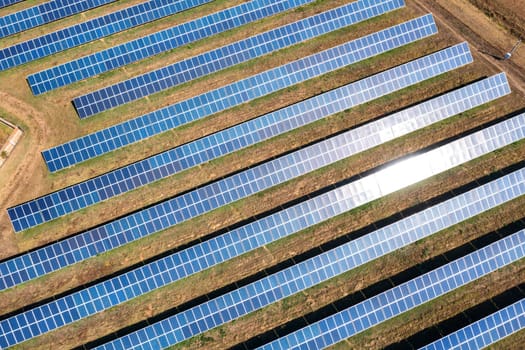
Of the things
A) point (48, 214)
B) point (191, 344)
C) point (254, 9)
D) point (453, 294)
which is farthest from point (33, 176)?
point (453, 294)

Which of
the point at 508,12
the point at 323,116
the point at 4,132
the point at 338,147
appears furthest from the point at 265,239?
the point at 508,12

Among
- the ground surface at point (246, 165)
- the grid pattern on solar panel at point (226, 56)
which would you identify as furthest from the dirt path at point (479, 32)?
the grid pattern on solar panel at point (226, 56)

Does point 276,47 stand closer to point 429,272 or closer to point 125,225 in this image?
point 125,225

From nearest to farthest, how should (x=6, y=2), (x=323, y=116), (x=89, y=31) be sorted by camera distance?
(x=323, y=116) → (x=89, y=31) → (x=6, y=2)

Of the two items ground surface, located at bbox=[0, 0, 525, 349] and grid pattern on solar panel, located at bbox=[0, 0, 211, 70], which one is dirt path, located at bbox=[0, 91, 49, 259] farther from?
grid pattern on solar panel, located at bbox=[0, 0, 211, 70]

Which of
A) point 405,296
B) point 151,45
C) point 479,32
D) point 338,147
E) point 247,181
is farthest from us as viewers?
point 479,32

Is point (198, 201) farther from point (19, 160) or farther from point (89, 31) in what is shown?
point (89, 31)

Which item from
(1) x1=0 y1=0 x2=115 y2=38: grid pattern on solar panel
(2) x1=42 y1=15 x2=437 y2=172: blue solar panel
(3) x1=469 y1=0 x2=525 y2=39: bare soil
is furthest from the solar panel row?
(1) x1=0 y1=0 x2=115 y2=38: grid pattern on solar panel
